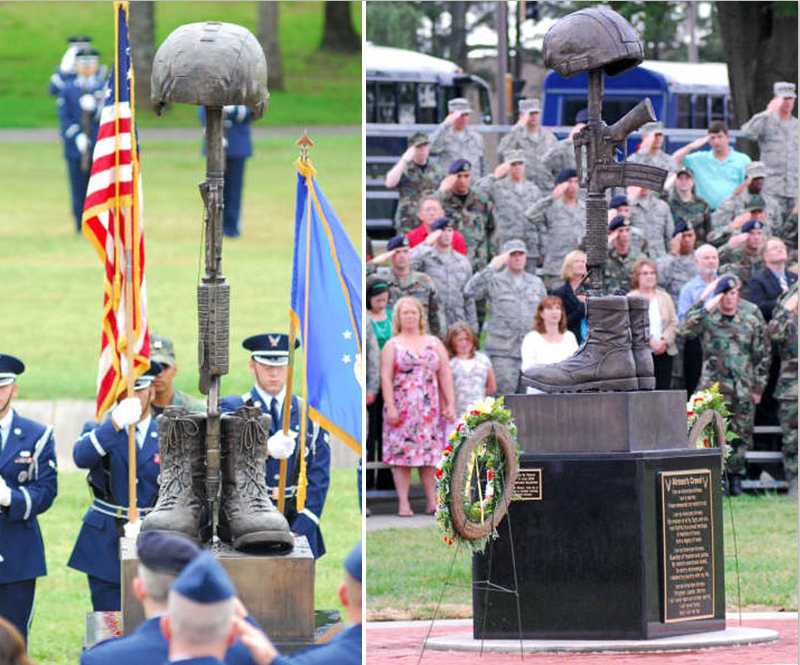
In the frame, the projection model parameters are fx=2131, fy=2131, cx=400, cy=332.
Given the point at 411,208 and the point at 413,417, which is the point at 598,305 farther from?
the point at 411,208

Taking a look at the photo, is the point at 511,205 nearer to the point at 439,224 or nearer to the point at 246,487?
the point at 439,224

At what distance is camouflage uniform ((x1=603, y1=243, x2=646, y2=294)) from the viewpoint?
17.1 metres

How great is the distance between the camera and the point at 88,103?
29953 mm

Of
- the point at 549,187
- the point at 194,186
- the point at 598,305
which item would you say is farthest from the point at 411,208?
the point at 194,186

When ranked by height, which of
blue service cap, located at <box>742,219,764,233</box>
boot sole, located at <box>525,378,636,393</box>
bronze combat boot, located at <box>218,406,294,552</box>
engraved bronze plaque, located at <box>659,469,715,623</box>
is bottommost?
engraved bronze plaque, located at <box>659,469,715,623</box>

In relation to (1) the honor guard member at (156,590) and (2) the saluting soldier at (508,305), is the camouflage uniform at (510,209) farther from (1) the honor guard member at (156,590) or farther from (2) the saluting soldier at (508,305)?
(1) the honor guard member at (156,590)

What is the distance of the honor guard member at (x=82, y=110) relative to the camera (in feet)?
98.8

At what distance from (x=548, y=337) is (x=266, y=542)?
21.4ft

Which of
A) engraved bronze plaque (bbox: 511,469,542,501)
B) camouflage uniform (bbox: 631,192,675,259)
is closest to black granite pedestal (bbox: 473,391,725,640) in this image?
engraved bronze plaque (bbox: 511,469,542,501)

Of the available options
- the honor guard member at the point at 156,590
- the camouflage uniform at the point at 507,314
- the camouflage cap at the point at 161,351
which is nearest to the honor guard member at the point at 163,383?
the camouflage cap at the point at 161,351

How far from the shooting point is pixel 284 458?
10.1m

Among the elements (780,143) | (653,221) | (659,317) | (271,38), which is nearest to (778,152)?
(780,143)

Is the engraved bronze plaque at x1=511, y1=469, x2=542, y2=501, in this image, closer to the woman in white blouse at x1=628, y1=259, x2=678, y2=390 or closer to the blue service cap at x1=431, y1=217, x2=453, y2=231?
the woman in white blouse at x1=628, y1=259, x2=678, y2=390

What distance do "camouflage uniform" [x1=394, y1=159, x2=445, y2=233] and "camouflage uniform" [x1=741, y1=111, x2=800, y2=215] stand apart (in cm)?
352
